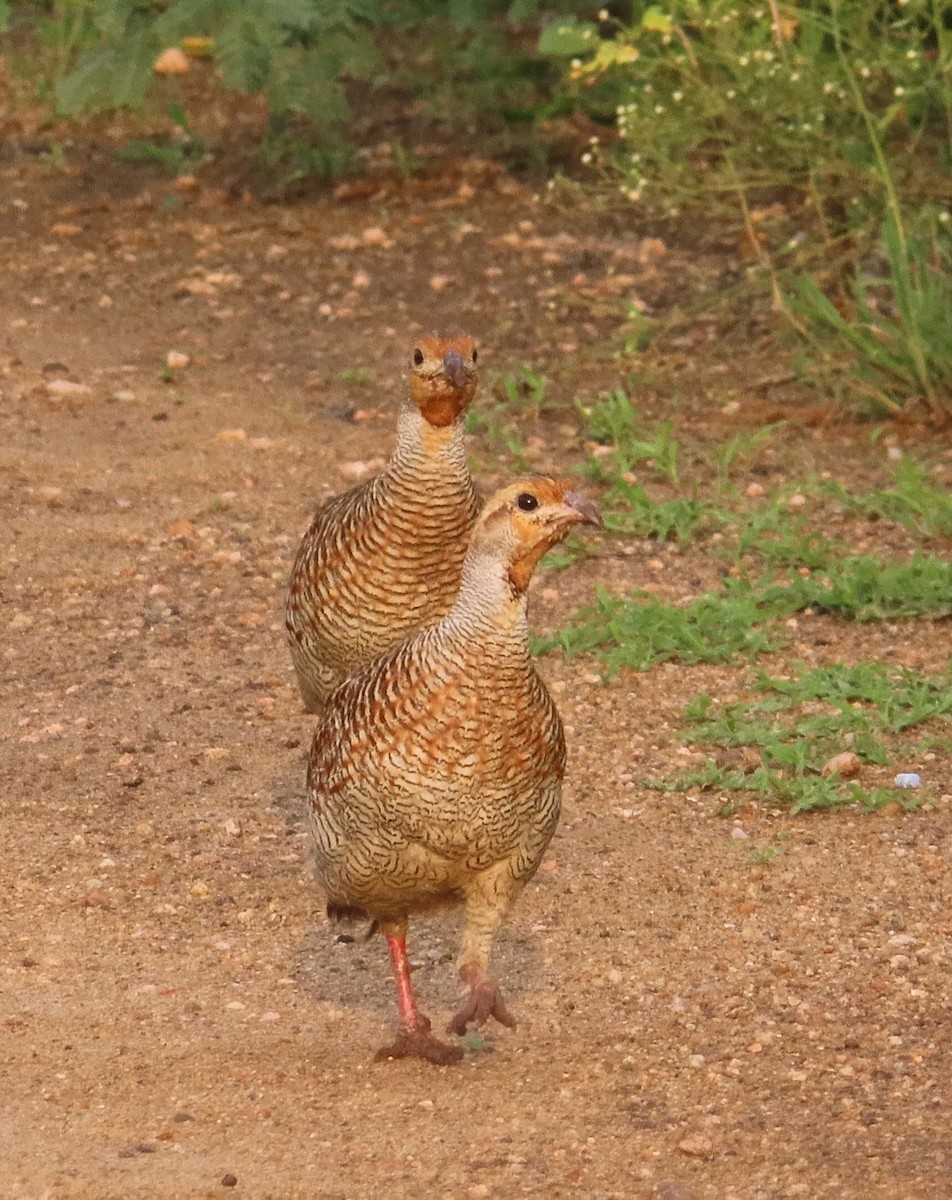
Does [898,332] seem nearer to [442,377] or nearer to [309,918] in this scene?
[442,377]

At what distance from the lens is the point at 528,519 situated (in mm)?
4055

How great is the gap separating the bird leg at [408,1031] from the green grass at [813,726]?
1342 mm

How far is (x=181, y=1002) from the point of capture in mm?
4738

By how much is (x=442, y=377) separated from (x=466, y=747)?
129cm

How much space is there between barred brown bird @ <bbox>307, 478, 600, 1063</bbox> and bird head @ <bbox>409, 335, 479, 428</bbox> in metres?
0.97

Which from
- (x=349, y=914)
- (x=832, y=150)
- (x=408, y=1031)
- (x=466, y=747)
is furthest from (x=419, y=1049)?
(x=832, y=150)

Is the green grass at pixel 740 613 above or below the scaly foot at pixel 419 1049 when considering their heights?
below

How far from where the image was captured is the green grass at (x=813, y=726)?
18.4ft

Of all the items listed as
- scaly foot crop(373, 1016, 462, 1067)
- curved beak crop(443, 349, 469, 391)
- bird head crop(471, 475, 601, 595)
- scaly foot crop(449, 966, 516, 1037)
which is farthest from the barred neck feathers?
curved beak crop(443, 349, 469, 391)

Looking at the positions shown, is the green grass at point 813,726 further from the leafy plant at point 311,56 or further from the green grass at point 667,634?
the leafy plant at point 311,56

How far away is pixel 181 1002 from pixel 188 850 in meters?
0.78

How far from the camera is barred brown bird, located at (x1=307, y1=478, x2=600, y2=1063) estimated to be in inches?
160

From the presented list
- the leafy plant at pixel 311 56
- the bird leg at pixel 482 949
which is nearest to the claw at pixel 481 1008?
the bird leg at pixel 482 949

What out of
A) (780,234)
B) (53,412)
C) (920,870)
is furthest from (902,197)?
(920,870)
